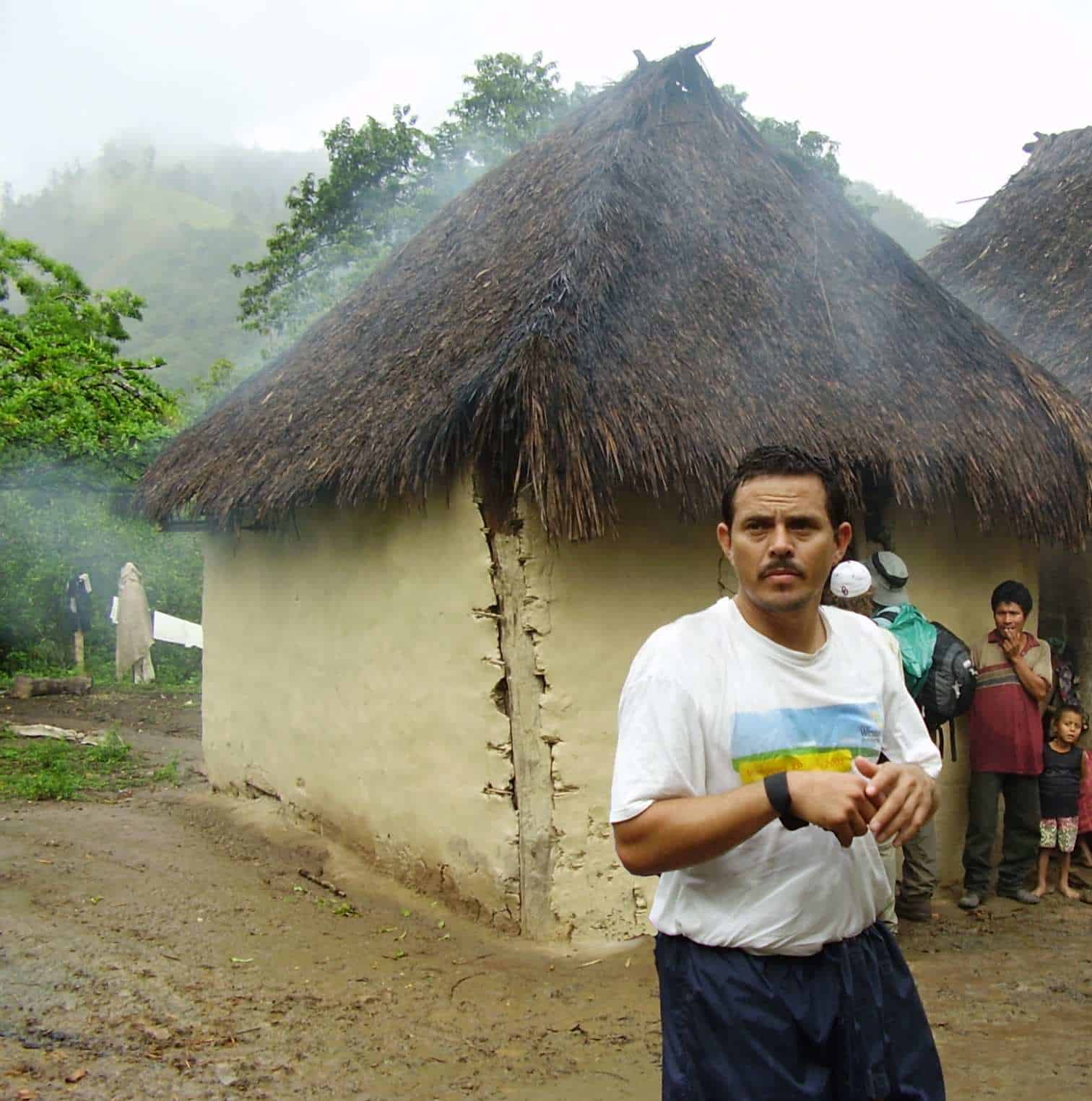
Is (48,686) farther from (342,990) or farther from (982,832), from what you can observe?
(982,832)

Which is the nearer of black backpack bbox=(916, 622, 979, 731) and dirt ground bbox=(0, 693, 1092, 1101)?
dirt ground bbox=(0, 693, 1092, 1101)

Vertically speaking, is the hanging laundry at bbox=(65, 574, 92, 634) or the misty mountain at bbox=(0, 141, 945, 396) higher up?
the misty mountain at bbox=(0, 141, 945, 396)

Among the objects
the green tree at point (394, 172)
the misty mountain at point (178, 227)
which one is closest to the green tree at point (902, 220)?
the misty mountain at point (178, 227)

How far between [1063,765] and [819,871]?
446 cm

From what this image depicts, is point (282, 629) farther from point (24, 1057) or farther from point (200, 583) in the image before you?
point (200, 583)

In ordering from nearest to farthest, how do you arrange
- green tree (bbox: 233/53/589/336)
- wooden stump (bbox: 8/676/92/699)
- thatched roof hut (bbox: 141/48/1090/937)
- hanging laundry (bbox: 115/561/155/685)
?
thatched roof hut (bbox: 141/48/1090/937), wooden stump (bbox: 8/676/92/699), hanging laundry (bbox: 115/561/155/685), green tree (bbox: 233/53/589/336)

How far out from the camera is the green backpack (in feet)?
16.3

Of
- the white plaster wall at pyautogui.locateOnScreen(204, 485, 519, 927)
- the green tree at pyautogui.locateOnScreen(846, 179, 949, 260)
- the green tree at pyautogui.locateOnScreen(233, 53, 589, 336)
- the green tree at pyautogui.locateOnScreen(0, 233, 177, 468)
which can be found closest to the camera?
the white plaster wall at pyautogui.locateOnScreen(204, 485, 519, 927)

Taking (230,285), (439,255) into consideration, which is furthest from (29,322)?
(230,285)

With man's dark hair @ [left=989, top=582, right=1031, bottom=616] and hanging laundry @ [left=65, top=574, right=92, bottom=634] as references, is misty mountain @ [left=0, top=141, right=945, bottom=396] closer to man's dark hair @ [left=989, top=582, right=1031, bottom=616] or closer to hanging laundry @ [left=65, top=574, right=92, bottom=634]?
hanging laundry @ [left=65, top=574, right=92, bottom=634]

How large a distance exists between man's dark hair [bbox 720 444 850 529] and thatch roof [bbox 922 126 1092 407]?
16.6 feet

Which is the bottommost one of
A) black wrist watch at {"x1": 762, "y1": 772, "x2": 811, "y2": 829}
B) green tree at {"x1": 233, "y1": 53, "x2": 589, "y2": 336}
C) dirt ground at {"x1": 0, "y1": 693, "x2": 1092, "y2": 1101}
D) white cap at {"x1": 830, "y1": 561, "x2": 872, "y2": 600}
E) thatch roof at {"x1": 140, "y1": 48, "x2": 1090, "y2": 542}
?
dirt ground at {"x1": 0, "y1": 693, "x2": 1092, "y2": 1101}

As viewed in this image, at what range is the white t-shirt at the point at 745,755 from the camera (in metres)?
1.77

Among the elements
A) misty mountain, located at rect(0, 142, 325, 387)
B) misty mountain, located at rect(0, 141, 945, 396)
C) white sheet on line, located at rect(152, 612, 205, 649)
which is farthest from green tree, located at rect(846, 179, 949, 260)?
white sheet on line, located at rect(152, 612, 205, 649)
